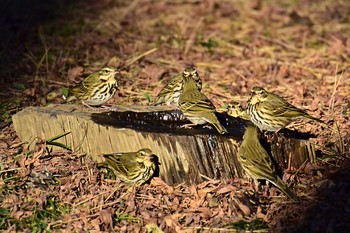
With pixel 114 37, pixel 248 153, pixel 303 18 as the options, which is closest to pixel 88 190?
pixel 248 153

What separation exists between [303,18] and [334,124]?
682 cm

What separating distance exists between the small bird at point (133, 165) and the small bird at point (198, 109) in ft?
2.72

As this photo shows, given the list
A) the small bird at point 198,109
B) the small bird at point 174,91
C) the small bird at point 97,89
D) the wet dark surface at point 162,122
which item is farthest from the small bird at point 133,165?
the small bird at point 174,91

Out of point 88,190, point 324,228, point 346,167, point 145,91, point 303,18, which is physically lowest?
point 324,228

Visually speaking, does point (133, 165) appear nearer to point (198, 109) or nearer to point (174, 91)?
point (198, 109)

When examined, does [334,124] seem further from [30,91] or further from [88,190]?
[30,91]

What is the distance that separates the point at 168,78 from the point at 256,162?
15.1 ft

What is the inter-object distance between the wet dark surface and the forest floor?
614mm

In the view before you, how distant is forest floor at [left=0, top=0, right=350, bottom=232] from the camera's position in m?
8.12

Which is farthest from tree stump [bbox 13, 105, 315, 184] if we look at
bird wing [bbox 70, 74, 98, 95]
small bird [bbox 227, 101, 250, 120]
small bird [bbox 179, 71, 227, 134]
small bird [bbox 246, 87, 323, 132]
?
bird wing [bbox 70, 74, 98, 95]

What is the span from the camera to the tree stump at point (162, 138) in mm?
8664

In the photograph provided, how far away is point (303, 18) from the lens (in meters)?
16.5

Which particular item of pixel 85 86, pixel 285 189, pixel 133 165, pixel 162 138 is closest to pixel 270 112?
pixel 285 189

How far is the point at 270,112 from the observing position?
930 centimetres
